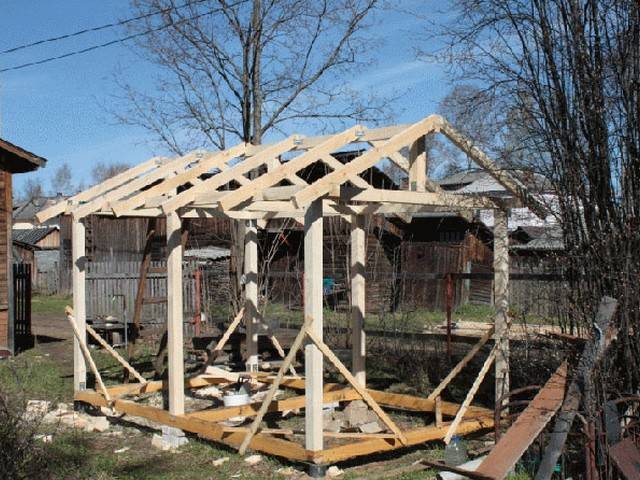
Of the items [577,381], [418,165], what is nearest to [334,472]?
[577,381]

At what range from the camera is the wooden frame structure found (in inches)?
294

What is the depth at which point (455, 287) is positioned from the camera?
27.6 meters

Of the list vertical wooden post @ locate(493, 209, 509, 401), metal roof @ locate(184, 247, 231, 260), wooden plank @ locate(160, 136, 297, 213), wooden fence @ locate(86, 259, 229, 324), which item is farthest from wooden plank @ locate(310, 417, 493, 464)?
metal roof @ locate(184, 247, 231, 260)

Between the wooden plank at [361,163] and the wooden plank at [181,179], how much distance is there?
2944 mm

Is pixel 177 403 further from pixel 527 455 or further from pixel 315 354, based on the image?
pixel 527 455

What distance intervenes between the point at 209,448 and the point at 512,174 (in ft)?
13.9

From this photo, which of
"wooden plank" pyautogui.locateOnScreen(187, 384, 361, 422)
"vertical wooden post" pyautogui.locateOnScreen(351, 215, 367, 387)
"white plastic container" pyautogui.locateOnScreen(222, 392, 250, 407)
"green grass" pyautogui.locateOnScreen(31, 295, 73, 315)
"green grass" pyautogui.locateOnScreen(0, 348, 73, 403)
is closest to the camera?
"wooden plank" pyautogui.locateOnScreen(187, 384, 361, 422)

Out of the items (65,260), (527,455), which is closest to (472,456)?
(527,455)

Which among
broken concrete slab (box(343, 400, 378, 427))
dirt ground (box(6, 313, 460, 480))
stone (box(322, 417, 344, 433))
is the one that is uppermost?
broken concrete slab (box(343, 400, 378, 427))

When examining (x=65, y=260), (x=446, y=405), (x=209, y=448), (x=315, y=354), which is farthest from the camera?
(x=65, y=260)

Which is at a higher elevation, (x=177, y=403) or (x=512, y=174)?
(x=512, y=174)

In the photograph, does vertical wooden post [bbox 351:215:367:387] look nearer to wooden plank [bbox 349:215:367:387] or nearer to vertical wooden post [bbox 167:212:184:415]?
wooden plank [bbox 349:215:367:387]

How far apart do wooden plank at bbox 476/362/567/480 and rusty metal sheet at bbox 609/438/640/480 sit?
50 centimetres

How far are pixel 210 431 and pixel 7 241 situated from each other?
989cm
